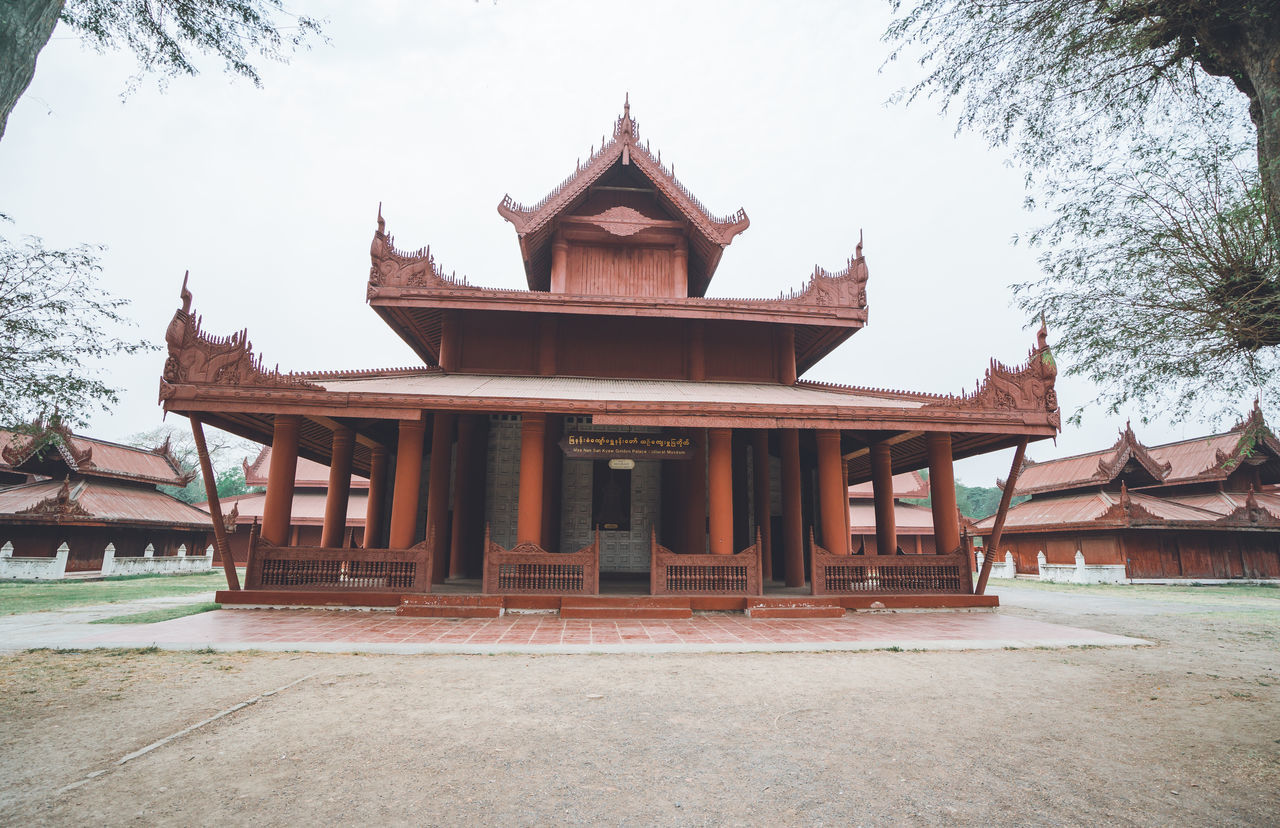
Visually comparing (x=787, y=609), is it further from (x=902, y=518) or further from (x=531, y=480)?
(x=902, y=518)

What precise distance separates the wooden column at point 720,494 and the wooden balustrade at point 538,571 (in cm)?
213

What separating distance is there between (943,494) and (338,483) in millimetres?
12570

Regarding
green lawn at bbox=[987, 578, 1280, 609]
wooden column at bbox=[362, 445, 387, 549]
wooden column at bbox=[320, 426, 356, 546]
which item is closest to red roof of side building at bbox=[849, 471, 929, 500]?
green lawn at bbox=[987, 578, 1280, 609]

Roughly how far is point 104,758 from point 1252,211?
8.53 metres

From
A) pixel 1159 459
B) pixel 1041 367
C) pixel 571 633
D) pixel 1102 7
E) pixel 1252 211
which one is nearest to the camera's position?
pixel 1252 211

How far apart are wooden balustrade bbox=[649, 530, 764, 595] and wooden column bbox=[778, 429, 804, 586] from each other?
314 cm

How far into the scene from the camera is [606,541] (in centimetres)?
1461

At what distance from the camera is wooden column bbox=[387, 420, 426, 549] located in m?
10.3

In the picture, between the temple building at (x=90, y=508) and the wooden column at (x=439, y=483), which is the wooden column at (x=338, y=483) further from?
the temple building at (x=90, y=508)

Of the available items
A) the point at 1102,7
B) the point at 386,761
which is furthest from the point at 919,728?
the point at 1102,7

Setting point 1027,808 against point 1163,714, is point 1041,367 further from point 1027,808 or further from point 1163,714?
point 1027,808

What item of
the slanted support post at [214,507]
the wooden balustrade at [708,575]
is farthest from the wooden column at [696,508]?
the slanted support post at [214,507]

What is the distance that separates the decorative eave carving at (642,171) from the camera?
1455 cm

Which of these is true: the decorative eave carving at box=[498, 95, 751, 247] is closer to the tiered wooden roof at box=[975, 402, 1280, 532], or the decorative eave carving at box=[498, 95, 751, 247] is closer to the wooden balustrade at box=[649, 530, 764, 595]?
the wooden balustrade at box=[649, 530, 764, 595]
